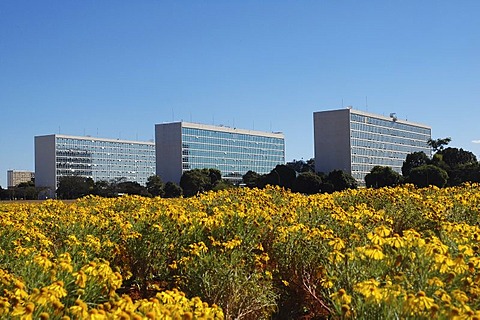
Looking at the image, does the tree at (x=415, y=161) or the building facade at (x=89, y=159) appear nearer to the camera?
the tree at (x=415, y=161)

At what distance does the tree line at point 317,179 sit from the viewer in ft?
131

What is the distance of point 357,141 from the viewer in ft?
279

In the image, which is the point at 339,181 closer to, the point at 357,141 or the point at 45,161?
the point at 357,141

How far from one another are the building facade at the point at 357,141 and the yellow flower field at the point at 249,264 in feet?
252

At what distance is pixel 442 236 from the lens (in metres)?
4.50

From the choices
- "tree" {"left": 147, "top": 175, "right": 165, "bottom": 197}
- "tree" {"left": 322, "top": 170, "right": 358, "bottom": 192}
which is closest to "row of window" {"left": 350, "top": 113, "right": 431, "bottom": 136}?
"tree" {"left": 147, "top": 175, "right": 165, "bottom": 197}

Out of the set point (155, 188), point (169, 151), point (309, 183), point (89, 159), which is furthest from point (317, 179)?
point (89, 159)

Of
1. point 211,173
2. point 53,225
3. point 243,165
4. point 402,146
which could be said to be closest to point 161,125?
point 243,165

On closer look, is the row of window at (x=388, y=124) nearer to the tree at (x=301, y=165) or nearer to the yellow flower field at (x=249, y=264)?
the tree at (x=301, y=165)

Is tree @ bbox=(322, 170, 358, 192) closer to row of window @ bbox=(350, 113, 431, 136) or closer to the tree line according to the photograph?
the tree line

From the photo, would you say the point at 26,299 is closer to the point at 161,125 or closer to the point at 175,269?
the point at 175,269

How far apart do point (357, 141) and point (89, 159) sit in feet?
180

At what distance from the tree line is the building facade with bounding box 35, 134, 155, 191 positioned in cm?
1918

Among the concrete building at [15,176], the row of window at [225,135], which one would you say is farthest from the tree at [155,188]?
the concrete building at [15,176]
